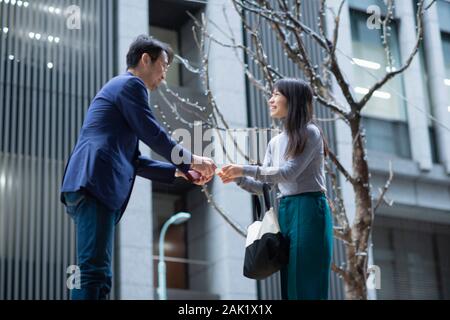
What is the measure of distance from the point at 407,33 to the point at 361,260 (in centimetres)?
857

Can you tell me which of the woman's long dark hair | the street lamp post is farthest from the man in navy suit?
the street lamp post

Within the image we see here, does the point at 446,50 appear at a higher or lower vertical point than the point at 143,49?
higher

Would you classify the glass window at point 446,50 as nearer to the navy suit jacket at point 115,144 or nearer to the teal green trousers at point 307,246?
the teal green trousers at point 307,246

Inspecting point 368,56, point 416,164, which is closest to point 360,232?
point 368,56

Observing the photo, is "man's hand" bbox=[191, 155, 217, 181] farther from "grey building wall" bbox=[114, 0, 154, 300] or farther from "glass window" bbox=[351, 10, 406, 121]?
"grey building wall" bbox=[114, 0, 154, 300]

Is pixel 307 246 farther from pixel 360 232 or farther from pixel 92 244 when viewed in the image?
pixel 360 232

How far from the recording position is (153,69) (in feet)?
16.9

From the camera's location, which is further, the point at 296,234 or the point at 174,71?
the point at 174,71

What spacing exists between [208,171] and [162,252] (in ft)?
41.0

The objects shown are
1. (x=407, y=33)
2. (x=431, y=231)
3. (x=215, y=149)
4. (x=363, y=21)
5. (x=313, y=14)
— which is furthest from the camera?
(x=431, y=231)

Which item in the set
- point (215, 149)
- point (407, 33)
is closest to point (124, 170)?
point (215, 149)

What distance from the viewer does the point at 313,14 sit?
41.0 feet

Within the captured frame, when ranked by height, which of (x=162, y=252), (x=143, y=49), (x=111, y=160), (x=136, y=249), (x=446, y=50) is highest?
(x=446, y=50)
